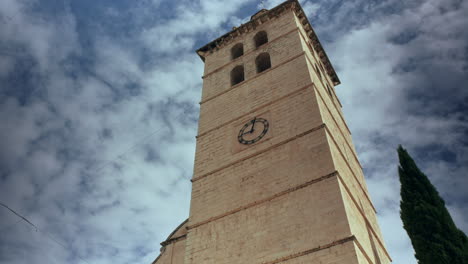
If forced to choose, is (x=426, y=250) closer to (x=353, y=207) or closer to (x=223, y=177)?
(x=353, y=207)

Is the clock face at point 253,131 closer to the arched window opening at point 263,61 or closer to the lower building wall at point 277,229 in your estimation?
the lower building wall at point 277,229

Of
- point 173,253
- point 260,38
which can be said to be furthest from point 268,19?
point 173,253

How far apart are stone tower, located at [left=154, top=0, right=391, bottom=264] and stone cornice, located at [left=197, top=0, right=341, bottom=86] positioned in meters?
1.35

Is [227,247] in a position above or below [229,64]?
below

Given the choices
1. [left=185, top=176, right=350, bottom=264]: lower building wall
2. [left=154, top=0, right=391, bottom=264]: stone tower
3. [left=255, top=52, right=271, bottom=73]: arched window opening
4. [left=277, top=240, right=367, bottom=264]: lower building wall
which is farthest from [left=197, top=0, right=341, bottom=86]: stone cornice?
[left=277, top=240, right=367, bottom=264]: lower building wall

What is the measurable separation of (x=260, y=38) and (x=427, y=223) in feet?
35.2

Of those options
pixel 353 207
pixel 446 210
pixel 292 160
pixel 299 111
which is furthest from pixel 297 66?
pixel 446 210

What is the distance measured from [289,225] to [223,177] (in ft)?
9.45

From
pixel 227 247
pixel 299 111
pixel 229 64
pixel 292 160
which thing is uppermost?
Answer: pixel 229 64

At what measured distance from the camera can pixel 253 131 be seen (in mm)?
12297

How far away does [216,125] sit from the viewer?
44.6 feet

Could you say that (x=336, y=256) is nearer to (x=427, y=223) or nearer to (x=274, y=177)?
(x=427, y=223)

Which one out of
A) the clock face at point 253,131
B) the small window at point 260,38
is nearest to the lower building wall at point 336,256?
the clock face at point 253,131

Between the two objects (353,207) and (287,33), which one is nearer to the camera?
(353,207)
